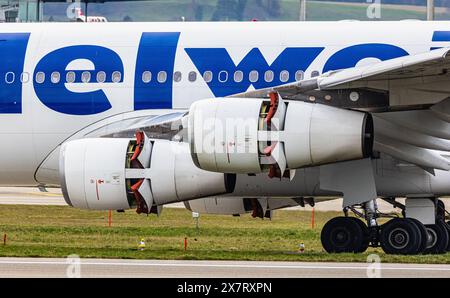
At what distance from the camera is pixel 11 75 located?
2522 centimetres

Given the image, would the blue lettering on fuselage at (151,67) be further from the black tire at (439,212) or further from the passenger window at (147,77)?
the black tire at (439,212)

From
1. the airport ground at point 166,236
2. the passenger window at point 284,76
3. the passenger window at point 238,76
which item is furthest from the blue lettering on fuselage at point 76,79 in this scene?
the passenger window at point 284,76

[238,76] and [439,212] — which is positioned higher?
[238,76]

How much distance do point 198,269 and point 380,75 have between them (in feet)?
14.8

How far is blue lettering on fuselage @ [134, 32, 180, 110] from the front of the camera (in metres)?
24.6

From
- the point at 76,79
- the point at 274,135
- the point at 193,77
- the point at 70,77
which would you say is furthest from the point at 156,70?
the point at 274,135

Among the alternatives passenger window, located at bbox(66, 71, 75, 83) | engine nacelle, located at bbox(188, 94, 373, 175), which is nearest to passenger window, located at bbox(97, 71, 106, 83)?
passenger window, located at bbox(66, 71, 75, 83)

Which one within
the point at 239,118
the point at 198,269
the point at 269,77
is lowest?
the point at 198,269

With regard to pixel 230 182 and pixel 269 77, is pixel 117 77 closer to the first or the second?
pixel 269 77

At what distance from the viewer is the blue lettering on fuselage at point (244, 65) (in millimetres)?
24078

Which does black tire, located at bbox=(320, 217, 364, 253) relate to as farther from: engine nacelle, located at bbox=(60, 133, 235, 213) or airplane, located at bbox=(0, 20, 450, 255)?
engine nacelle, located at bbox=(60, 133, 235, 213)

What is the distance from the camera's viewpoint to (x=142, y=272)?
63.4ft
